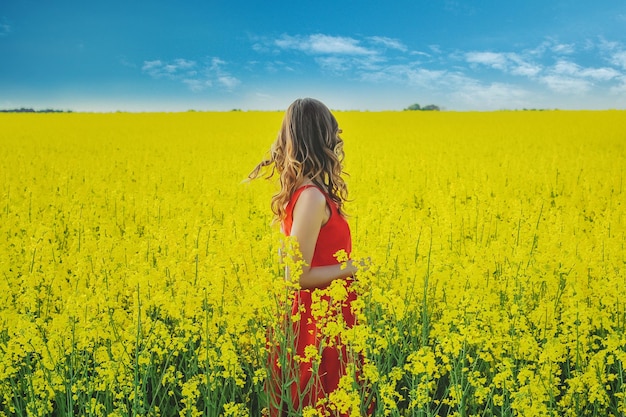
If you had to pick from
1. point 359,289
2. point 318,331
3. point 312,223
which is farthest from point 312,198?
point 318,331

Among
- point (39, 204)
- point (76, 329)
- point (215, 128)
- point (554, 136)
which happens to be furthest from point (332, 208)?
point (215, 128)

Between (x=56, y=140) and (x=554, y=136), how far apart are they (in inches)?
724

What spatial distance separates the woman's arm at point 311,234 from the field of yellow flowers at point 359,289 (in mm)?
144

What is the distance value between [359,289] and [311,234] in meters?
0.40

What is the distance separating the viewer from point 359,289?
10.2 ft

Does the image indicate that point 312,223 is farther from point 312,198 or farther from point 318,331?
point 318,331

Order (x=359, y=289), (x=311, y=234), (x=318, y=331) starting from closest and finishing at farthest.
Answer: (x=311, y=234) < (x=359, y=289) < (x=318, y=331)

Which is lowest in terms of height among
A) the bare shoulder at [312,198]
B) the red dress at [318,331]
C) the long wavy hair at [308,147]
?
the red dress at [318,331]

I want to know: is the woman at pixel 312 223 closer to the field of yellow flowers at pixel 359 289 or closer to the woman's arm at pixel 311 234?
the woman's arm at pixel 311 234

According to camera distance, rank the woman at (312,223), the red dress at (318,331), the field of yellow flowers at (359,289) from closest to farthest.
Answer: the field of yellow flowers at (359,289) < the woman at (312,223) < the red dress at (318,331)

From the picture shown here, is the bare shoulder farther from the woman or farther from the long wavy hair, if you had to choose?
the long wavy hair

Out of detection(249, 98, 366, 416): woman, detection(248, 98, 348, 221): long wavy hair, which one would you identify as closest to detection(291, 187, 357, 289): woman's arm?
detection(249, 98, 366, 416): woman

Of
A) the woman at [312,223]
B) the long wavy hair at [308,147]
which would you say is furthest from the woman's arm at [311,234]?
the long wavy hair at [308,147]

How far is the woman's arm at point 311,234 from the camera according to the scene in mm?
2971
